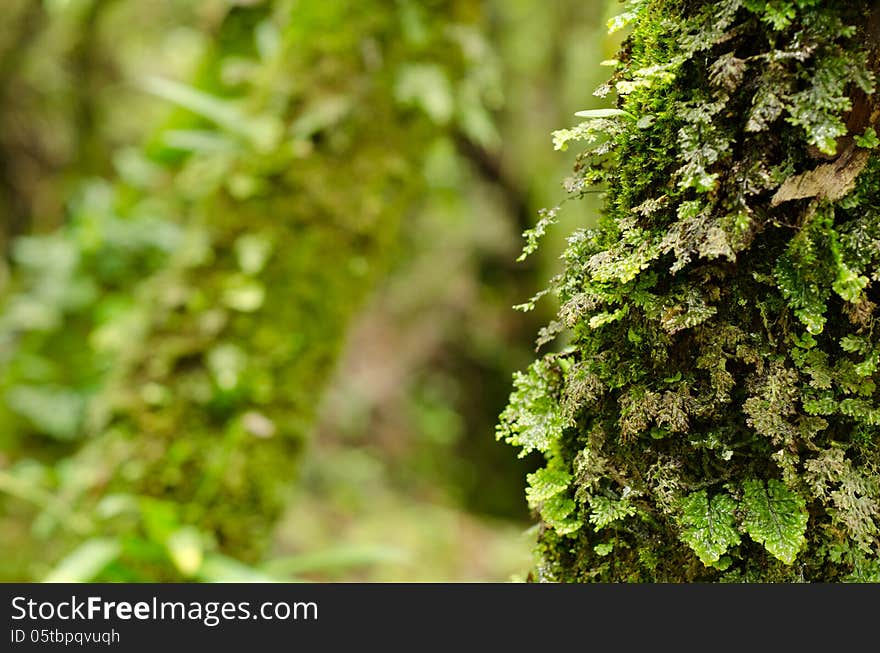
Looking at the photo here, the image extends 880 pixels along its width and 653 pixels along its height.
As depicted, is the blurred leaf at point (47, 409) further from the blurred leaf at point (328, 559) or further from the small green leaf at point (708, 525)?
the small green leaf at point (708, 525)

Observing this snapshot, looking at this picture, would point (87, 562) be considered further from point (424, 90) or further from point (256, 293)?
point (424, 90)

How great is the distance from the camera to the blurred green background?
2145 millimetres

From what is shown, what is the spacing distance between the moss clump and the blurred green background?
30 cm

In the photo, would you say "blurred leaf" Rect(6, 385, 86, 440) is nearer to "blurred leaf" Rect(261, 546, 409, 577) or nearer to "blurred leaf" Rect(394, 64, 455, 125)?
"blurred leaf" Rect(261, 546, 409, 577)

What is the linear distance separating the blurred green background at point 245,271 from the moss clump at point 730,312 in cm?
30

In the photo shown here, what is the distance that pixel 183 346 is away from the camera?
86.3 inches

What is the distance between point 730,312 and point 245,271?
1700 mm

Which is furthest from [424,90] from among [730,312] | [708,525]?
[708,525]

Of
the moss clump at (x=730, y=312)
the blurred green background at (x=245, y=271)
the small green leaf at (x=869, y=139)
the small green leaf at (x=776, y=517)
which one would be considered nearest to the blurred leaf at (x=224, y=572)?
the blurred green background at (x=245, y=271)

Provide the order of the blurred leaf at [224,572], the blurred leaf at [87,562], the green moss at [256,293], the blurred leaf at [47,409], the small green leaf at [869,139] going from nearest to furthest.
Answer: the small green leaf at [869,139] → the blurred leaf at [87,562] → the blurred leaf at [224,572] → the green moss at [256,293] → the blurred leaf at [47,409]

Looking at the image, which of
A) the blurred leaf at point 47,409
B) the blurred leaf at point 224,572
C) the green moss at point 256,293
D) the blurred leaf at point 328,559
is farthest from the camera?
the blurred leaf at point 47,409

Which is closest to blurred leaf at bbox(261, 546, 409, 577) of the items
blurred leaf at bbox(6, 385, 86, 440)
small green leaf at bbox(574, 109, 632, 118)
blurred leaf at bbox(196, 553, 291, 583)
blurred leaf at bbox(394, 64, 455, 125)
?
blurred leaf at bbox(196, 553, 291, 583)

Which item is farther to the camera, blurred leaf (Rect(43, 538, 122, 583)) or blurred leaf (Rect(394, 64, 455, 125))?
blurred leaf (Rect(394, 64, 455, 125))

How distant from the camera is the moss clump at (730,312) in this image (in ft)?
2.44
